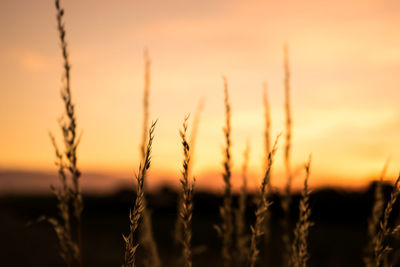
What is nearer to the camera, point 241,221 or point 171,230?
point 241,221

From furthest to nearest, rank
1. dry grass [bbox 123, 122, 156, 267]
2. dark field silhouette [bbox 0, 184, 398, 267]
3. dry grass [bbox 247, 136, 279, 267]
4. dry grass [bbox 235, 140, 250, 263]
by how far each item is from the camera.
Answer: dark field silhouette [bbox 0, 184, 398, 267]
dry grass [bbox 235, 140, 250, 263]
dry grass [bbox 247, 136, 279, 267]
dry grass [bbox 123, 122, 156, 267]

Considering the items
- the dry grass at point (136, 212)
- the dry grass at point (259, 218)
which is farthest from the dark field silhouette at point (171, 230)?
the dry grass at point (136, 212)

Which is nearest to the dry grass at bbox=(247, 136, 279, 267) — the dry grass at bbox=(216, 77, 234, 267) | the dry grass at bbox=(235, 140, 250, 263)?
the dry grass at bbox=(216, 77, 234, 267)

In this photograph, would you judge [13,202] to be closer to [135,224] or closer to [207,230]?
[207,230]

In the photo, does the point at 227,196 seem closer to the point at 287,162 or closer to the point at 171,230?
the point at 287,162

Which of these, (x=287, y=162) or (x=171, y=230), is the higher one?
(x=287, y=162)

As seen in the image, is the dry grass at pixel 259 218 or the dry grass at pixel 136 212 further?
the dry grass at pixel 259 218

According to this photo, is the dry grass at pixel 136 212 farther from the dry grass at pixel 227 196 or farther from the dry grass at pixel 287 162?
the dry grass at pixel 287 162

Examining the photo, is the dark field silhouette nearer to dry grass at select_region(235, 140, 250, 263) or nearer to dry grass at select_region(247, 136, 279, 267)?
dry grass at select_region(235, 140, 250, 263)

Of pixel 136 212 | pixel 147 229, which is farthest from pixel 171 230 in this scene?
pixel 136 212

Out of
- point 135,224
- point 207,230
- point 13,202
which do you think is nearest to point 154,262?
point 135,224

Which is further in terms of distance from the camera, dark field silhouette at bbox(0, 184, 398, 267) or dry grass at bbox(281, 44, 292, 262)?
dark field silhouette at bbox(0, 184, 398, 267)

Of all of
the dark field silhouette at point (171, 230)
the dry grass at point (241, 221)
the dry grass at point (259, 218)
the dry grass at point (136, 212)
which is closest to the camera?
the dry grass at point (136, 212)

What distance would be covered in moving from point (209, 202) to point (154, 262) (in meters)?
22.1
